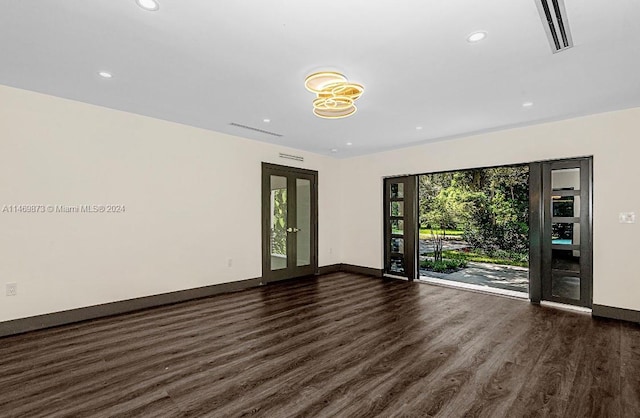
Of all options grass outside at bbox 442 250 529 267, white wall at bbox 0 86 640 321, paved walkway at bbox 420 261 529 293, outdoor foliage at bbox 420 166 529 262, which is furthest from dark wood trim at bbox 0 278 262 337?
grass outside at bbox 442 250 529 267

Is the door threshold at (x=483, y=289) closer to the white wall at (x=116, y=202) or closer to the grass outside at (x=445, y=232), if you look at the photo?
the white wall at (x=116, y=202)

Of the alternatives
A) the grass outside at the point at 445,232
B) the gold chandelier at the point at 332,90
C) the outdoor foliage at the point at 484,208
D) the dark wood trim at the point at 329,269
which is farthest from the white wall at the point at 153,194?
the grass outside at the point at 445,232

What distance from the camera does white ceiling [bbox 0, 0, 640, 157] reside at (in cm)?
217

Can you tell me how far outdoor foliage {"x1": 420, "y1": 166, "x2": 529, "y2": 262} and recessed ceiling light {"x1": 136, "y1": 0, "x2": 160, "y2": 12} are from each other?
8.05 meters

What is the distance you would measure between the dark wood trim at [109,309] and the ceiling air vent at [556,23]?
5208 mm

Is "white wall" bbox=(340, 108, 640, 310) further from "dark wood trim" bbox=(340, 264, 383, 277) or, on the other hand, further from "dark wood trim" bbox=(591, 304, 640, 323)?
"dark wood trim" bbox=(340, 264, 383, 277)

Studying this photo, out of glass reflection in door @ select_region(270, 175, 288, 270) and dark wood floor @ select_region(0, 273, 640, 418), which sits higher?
glass reflection in door @ select_region(270, 175, 288, 270)

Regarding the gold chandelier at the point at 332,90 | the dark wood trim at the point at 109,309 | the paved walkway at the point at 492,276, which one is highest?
the gold chandelier at the point at 332,90

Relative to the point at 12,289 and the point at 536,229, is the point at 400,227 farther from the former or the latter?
the point at 12,289

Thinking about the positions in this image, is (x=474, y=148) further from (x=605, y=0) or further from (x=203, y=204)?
(x=203, y=204)

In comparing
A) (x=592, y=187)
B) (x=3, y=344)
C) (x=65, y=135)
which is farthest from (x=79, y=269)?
(x=592, y=187)

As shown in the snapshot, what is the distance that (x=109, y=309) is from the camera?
4.15m

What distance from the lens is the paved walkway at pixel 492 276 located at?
6.63m

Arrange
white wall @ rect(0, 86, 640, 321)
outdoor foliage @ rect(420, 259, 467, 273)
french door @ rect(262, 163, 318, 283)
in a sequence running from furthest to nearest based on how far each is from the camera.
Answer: outdoor foliage @ rect(420, 259, 467, 273)
french door @ rect(262, 163, 318, 283)
white wall @ rect(0, 86, 640, 321)
